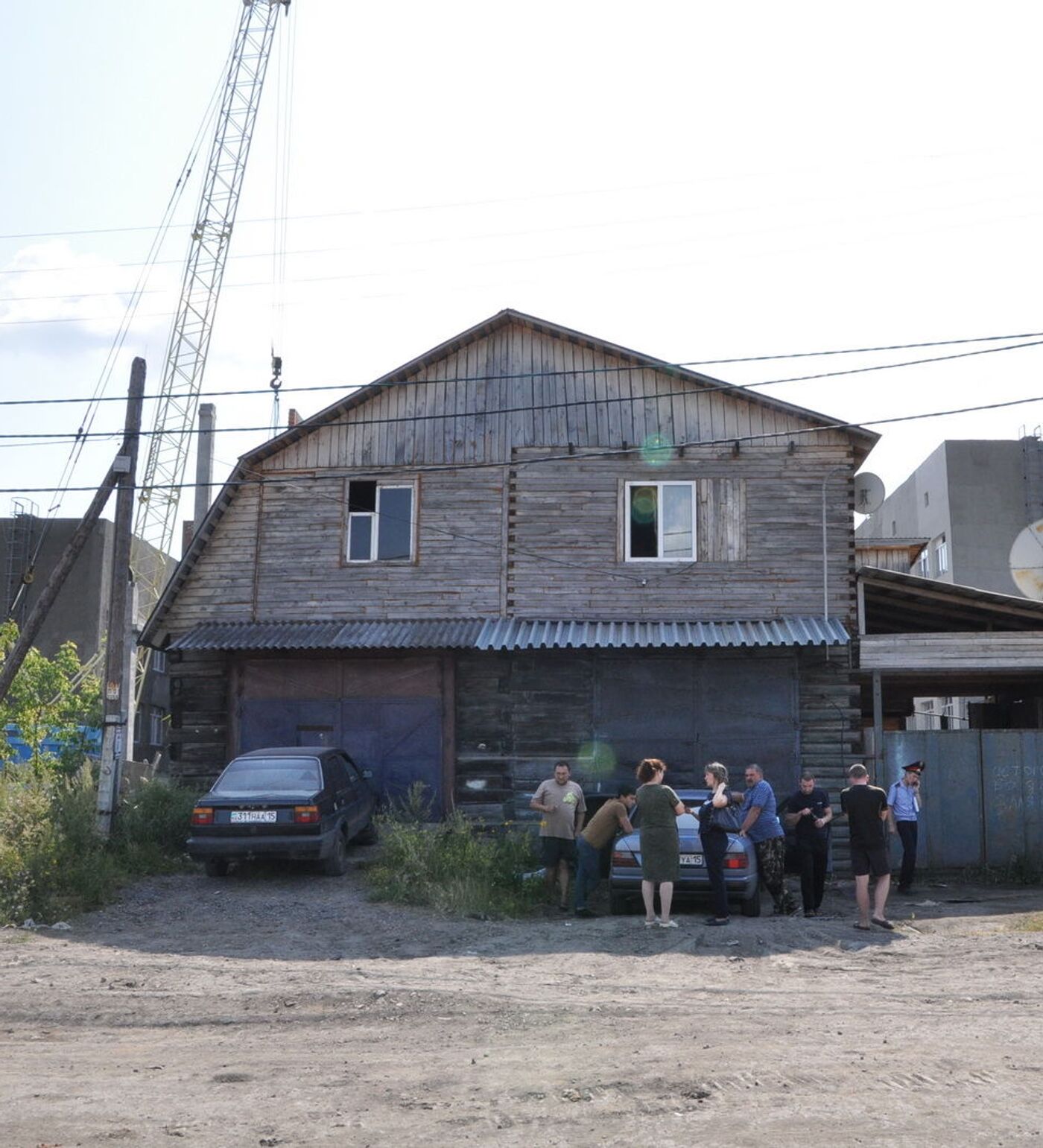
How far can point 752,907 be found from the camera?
14336 millimetres

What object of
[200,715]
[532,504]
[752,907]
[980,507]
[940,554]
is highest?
[980,507]

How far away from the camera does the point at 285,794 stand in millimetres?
15773

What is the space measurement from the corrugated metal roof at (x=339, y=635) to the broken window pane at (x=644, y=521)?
111 inches

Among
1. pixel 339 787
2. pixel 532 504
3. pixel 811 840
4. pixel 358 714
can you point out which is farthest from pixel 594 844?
pixel 532 504

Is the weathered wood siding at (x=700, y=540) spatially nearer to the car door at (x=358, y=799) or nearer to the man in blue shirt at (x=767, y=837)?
the car door at (x=358, y=799)

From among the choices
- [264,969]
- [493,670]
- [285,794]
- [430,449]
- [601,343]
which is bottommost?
[264,969]

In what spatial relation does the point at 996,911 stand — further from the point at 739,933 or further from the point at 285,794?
the point at 285,794

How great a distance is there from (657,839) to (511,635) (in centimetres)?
651

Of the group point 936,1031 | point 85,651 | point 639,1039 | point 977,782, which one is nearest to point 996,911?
point 977,782

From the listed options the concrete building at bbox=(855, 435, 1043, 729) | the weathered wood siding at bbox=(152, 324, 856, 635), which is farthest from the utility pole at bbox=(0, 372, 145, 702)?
the concrete building at bbox=(855, 435, 1043, 729)

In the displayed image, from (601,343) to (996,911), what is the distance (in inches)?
407

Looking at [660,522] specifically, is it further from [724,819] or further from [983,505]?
[983,505]

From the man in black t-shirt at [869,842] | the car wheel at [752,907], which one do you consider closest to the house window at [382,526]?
the car wheel at [752,907]

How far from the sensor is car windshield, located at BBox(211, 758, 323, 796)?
52.5 ft
